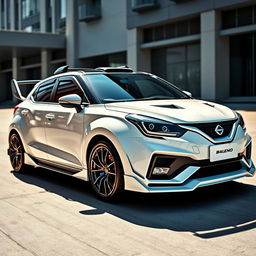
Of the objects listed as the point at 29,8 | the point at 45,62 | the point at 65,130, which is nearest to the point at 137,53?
the point at 45,62

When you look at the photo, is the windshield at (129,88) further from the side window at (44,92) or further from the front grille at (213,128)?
the front grille at (213,128)

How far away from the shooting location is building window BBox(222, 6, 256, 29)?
25.6 metres

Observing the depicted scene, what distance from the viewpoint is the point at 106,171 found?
17.5 feet

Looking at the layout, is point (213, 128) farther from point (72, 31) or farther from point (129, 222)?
point (72, 31)

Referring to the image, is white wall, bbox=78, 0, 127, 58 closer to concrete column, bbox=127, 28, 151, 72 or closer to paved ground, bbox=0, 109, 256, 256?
concrete column, bbox=127, 28, 151, 72

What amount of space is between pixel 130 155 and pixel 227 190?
1613mm

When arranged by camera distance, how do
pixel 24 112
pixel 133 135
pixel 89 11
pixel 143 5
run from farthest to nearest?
pixel 89 11, pixel 143 5, pixel 24 112, pixel 133 135

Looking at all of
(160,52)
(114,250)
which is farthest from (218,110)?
(160,52)

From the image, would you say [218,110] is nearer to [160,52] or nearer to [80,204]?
[80,204]

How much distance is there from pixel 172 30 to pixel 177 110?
86.0 feet

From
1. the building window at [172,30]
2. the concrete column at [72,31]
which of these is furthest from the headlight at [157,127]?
the concrete column at [72,31]

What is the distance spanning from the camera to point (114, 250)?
3781mm

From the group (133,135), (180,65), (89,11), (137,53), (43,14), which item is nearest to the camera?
(133,135)

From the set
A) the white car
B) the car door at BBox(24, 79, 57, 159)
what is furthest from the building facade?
the white car
